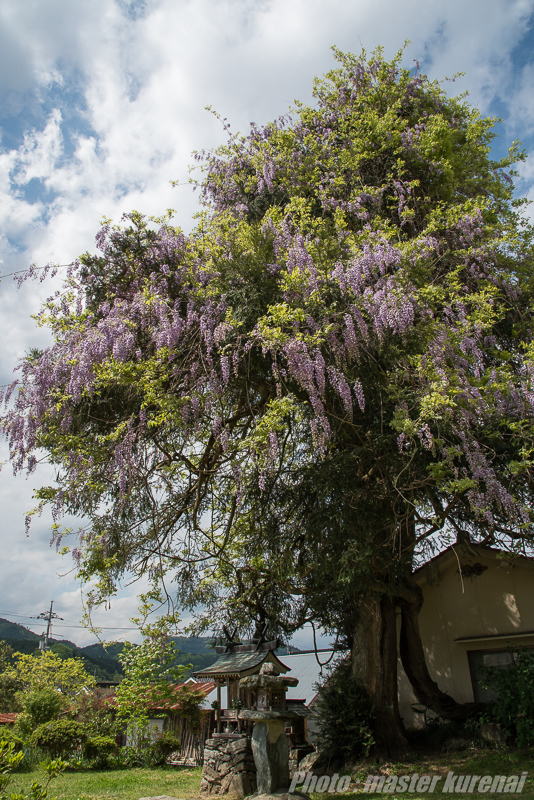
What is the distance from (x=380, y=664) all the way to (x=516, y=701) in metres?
2.18

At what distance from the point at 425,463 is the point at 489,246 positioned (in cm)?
375

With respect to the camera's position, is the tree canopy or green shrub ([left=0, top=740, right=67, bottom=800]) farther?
the tree canopy

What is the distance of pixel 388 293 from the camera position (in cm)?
640

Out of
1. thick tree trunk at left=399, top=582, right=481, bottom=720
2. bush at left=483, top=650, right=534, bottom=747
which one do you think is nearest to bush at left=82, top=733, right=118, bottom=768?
thick tree trunk at left=399, top=582, right=481, bottom=720

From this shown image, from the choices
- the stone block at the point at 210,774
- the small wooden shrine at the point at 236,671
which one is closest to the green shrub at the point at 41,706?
the small wooden shrine at the point at 236,671

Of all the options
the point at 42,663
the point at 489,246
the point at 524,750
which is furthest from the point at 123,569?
the point at 42,663

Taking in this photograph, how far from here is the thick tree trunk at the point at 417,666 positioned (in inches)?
382

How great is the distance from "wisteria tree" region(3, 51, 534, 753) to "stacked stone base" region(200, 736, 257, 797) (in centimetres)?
233

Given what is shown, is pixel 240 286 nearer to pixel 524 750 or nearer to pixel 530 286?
pixel 530 286

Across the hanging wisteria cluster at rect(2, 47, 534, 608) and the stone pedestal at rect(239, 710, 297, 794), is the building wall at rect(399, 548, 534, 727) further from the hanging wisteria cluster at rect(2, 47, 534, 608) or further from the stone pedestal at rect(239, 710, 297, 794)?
the stone pedestal at rect(239, 710, 297, 794)

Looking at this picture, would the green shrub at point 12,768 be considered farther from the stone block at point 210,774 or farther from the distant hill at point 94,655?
the distant hill at point 94,655

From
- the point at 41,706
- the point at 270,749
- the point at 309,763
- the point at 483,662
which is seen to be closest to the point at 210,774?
the point at 309,763

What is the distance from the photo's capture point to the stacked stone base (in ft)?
26.4

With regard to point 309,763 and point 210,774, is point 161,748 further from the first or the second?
point 309,763
